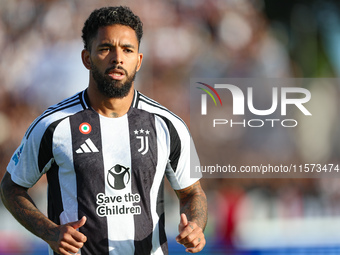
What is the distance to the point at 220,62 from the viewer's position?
4164 millimetres

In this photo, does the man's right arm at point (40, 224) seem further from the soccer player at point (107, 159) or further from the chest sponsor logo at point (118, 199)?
the chest sponsor logo at point (118, 199)

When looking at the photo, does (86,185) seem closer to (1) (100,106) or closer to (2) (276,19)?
(1) (100,106)

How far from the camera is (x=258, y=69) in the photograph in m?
4.16

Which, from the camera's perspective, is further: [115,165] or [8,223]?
[8,223]

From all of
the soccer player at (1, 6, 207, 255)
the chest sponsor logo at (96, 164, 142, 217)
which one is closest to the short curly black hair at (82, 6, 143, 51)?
the soccer player at (1, 6, 207, 255)

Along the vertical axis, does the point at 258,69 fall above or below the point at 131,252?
above

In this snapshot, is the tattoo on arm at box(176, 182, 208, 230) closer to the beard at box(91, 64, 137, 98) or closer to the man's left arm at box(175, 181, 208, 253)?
the man's left arm at box(175, 181, 208, 253)

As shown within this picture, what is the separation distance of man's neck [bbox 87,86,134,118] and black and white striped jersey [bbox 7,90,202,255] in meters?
0.02

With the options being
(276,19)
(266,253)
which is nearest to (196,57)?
(276,19)

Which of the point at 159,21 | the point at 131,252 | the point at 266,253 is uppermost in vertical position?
the point at 159,21

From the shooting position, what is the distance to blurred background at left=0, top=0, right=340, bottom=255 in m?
4.11

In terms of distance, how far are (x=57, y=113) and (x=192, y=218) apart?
0.60 m

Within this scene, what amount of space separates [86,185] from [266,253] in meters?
2.67

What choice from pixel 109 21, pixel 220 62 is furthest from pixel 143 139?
pixel 220 62
